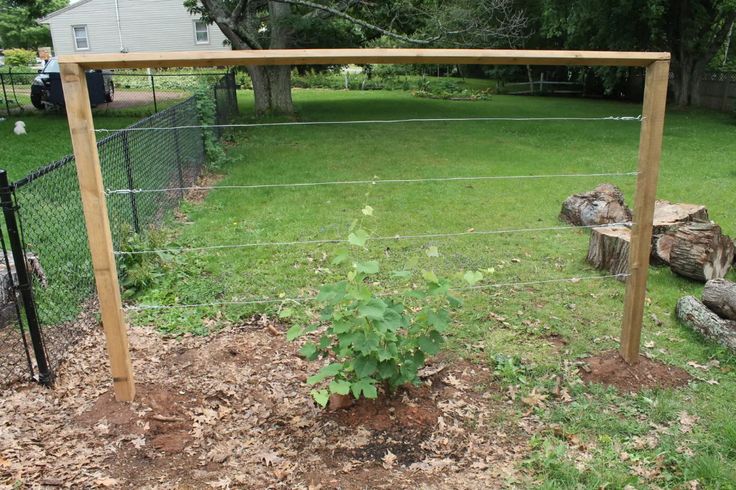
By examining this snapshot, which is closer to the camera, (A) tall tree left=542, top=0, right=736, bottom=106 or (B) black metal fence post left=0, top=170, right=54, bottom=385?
(B) black metal fence post left=0, top=170, right=54, bottom=385

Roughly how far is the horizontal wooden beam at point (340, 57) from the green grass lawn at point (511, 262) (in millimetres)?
1021

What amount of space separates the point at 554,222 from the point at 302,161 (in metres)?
4.71

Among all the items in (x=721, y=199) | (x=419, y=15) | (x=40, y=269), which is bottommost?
(x=721, y=199)

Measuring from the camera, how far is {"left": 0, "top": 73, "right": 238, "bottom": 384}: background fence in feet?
10.9

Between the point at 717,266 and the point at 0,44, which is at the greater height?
the point at 0,44

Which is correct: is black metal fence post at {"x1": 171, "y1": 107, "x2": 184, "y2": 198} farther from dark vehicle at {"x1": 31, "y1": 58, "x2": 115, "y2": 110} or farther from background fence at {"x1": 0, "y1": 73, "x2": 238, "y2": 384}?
dark vehicle at {"x1": 31, "y1": 58, "x2": 115, "y2": 110}

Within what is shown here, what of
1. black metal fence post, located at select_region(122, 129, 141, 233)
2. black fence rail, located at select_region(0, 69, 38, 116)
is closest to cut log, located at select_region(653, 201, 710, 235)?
black metal fence post, located at select_region(122, 129, 141, 233)

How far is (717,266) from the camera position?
4773 millimetres

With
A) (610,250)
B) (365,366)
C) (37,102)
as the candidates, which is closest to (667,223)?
(610,250)

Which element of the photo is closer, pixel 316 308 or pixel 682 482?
pixel 682 482

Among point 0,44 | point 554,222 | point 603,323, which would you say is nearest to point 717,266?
point 603,323

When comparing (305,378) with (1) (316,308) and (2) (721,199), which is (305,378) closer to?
(1) (316,308)

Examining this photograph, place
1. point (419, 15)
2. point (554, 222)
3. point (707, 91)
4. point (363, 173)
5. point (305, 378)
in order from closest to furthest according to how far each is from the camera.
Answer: point (305, 378)
point (554, 222)
point (363, 173)
point (419, 15)
point (707, 91)

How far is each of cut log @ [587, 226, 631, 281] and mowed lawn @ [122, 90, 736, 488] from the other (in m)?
0.12
